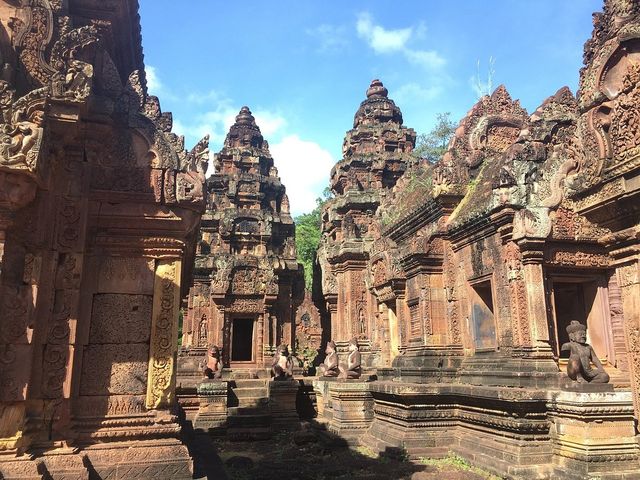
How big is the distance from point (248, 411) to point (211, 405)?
1056mm

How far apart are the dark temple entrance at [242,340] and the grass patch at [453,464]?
14.1 metres

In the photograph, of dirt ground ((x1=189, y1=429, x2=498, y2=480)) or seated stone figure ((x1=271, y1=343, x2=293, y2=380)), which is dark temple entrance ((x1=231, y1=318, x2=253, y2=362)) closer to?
seated stone figure ((x1=271, y1=343, x2=293, y2=380))

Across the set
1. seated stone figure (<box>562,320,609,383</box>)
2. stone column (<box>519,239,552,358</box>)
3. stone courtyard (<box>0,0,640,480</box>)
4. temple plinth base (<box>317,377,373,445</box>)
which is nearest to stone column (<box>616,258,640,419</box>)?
stone courtyard (<box>0,0,640,480</box>)

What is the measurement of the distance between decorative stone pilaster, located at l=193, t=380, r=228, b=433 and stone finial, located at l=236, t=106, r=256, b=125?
16.8 metres

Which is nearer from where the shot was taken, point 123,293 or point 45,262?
point 45,262

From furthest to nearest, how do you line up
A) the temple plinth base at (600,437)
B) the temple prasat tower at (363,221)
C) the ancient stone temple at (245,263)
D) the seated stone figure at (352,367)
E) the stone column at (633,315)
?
1. the ancient stone temple at (245,263)
2. the temple prasat tower at (363,221)
3. the seated stone figure at (352,367)
4. the temple plinth base at (600,437)
5. the stone column at (633,315)

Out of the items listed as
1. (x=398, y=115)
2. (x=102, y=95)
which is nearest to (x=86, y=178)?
(x=102, y=95)

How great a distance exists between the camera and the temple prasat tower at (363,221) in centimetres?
1630

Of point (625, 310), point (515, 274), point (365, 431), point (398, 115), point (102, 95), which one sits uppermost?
point (398, 115)

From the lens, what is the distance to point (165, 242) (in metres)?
4.95

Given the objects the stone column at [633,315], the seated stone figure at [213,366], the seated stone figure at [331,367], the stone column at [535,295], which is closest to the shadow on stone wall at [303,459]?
the seated stone figure at [331,367]

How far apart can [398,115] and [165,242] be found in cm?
1944

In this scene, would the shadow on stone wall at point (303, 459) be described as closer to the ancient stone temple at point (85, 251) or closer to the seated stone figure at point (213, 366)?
the ancient stone temple at point (85, 251)

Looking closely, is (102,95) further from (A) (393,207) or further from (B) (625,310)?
(A) (393,207)
